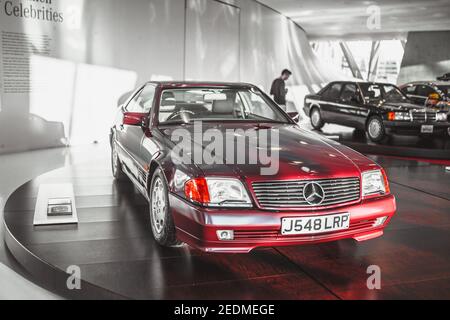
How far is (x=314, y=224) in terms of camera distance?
2826mm

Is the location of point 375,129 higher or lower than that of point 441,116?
lower

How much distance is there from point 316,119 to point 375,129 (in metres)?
2.10

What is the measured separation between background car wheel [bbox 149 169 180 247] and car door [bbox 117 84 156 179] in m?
0.47

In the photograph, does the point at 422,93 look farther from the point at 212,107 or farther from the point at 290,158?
the point at 290,158

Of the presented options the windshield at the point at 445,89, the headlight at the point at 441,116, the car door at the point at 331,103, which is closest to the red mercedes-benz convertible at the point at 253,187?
the headlight at the point at 441,116

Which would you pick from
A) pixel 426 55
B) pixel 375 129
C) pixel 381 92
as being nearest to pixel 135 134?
pixel 375 129

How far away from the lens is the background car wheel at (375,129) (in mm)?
8992

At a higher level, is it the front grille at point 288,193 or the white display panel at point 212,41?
the white display panel at point 212,41

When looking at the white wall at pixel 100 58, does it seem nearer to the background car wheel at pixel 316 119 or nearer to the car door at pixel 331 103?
the background car wheel at pixel 316 119

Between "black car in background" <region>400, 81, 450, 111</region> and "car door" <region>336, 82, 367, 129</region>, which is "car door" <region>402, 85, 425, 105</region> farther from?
"car door" <region>336, 82, 367, 129</region>

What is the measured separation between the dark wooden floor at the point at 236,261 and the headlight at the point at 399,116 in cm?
473
